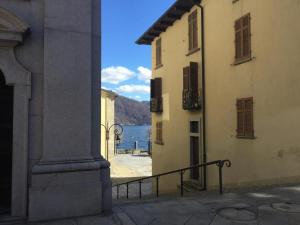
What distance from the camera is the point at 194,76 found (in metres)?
15.0

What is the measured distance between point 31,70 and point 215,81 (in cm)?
937

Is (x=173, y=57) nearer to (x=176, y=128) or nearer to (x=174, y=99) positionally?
(x=174, y=99)

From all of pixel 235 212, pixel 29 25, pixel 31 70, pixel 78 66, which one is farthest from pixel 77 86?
pixel 235 212

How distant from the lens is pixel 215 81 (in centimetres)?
1375

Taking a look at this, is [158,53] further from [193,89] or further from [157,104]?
[193,89]

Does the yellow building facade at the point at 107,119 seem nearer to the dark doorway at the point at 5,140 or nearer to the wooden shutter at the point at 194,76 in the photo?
the wooden shutter at the point at 194,76

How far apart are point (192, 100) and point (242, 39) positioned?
158 inches

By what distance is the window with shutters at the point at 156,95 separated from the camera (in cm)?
1919

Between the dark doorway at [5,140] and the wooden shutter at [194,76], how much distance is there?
10.1 metres

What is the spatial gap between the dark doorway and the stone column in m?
0.76

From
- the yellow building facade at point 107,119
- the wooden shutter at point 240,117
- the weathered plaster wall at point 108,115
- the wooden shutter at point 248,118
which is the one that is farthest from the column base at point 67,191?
the weathered plaster wall at point 108,115

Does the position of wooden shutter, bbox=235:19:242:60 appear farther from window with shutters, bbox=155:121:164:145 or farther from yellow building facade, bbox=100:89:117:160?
yellow building facade, bbox=100:89:117:160

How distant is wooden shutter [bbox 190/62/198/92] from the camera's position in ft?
49.1

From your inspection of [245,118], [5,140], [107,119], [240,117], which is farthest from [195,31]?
[107,119]
